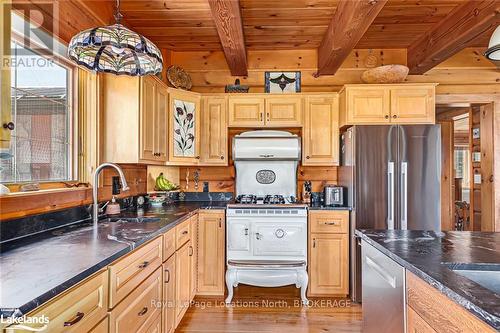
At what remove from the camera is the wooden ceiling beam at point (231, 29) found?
80.7 inches

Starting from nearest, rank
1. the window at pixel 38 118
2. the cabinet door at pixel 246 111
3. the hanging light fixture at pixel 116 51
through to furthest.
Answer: the hanging light fixture at pixel 116 51 < the window at pixel 38 118 < the cabinet door at pixel 246 111

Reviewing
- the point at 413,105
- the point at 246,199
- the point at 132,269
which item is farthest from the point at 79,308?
the point at 413,105

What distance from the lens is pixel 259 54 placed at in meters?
3.54

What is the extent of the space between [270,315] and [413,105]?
8.23 ft

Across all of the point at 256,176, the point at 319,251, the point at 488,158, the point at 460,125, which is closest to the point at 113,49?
the point at 256,176

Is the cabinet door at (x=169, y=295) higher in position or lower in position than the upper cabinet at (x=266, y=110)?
lower

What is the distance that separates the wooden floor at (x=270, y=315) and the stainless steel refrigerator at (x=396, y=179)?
1.14 ft

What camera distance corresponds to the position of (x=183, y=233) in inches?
95.8

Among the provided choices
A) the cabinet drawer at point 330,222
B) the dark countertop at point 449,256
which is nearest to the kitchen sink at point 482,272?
the dark countertop at point 449,256

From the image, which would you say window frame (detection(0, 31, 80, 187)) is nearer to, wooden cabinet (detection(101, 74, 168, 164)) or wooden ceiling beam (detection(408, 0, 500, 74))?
wooden cabinet (detection(101, 74, 168, 164))

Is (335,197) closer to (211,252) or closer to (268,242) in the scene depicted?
(268,242)

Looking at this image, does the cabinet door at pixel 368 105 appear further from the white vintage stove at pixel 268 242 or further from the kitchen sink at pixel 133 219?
the kitchen sink at pixel 133 219

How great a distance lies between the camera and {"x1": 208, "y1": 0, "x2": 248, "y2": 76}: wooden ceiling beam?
2.05 meters

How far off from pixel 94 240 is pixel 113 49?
3.37 ft
